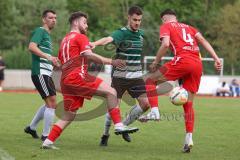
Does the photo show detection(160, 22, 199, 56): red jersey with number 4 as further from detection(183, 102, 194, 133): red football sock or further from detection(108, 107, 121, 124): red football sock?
detection(108, 107, 121, 124): red football sock

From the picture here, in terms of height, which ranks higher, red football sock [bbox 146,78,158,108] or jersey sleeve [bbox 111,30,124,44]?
jersey sleeve [bbox 111,30,124,44]

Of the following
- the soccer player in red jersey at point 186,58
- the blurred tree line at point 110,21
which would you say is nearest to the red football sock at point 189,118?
the soccer player in red jersey at point 186,58

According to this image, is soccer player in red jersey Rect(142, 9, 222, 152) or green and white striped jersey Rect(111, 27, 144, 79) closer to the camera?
soccer player in red jersey Rect(142, 9, 222, 152)

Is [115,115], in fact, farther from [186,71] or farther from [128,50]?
[128,50]

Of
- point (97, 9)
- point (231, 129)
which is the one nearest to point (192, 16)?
point (97, 9)

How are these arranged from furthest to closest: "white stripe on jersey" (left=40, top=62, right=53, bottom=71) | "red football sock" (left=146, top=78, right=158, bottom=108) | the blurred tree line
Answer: the blurred tree line
"white stripe on jersey" (left=40, top=62, right=53, bottom=71)
"red football sock" (left=146, top=78, right=158, bottom=108)

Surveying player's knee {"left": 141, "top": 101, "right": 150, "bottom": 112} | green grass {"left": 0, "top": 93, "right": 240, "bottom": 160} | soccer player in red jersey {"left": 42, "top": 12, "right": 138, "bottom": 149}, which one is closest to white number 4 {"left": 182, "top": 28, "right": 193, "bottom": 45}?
soccer player in red jersey {"left": 42, "top": 12, "right": 138, "bottom": 149}

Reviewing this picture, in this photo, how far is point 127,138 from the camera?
1131 cm

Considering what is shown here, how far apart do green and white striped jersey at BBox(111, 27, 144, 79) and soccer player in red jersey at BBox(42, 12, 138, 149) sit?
3.16 feet

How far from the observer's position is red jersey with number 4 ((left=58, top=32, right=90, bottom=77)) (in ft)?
31.9

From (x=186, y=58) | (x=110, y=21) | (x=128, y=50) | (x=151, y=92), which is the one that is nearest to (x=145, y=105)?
(x=151, y=92)

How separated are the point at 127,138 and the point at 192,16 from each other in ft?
182

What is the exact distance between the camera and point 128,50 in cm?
1102

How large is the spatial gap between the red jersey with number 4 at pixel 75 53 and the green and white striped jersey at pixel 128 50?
1036mm
